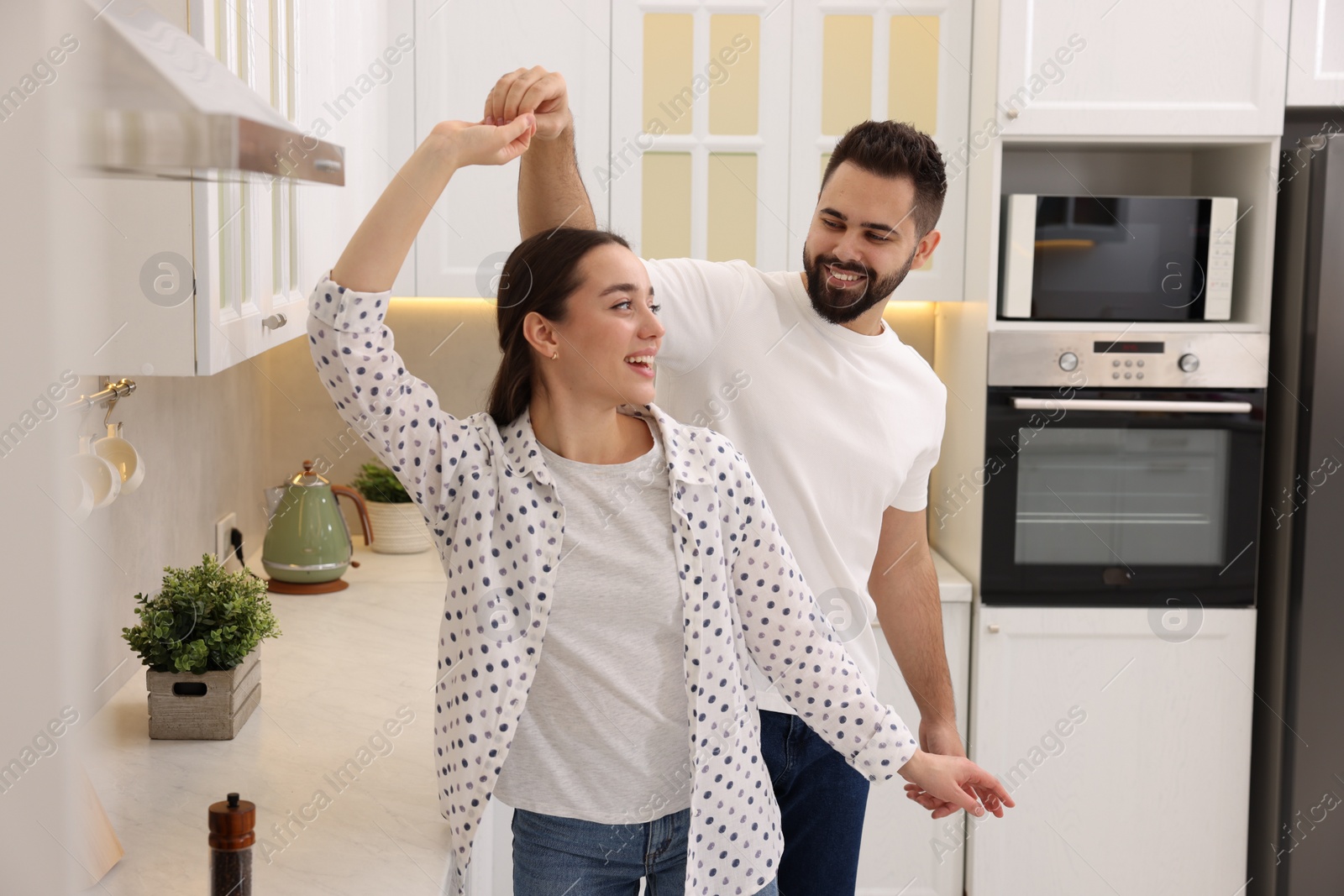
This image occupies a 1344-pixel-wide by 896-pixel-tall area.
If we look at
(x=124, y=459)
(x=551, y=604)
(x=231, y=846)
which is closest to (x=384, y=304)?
(x=551, y=604)

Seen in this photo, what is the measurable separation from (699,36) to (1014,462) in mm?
1134

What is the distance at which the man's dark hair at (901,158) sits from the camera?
1.55 meters

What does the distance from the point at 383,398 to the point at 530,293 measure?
0.72 ft

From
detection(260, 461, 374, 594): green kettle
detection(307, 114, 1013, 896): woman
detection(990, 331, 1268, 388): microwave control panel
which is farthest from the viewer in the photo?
detection(990, 331, 1268, 388): microwave control panel

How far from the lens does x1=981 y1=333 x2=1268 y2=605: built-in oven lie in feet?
7.86

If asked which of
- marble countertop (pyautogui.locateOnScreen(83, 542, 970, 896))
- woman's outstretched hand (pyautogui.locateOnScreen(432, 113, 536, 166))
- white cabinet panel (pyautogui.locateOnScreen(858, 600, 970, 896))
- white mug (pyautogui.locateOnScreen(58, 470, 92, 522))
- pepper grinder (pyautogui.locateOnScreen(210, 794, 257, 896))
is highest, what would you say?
woman's outstretched hand (pyautogui.locateOnScreen(432, 113, 536, 166))

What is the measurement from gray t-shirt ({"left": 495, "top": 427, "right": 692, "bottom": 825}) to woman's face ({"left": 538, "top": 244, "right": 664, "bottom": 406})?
91mm

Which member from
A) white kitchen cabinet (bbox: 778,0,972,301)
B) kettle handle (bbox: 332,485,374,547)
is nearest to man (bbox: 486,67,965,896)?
white kitchen cabinet (bbox: 778,0,972,301)

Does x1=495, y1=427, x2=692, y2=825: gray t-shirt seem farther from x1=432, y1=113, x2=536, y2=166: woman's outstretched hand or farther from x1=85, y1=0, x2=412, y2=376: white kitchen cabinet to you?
x1=85, y1=0, x2=412, y2=376: white kitchen cabinet

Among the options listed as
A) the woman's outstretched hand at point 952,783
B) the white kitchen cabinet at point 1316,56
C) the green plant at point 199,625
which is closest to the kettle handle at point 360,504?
the green plant at point 199,625

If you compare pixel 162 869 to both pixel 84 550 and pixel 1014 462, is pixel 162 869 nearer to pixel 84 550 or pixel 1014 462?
pixel 84 550

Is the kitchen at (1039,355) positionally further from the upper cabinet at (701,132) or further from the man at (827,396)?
the man at (827,396)

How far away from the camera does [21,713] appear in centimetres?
52

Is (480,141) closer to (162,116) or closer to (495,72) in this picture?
(162,116)
